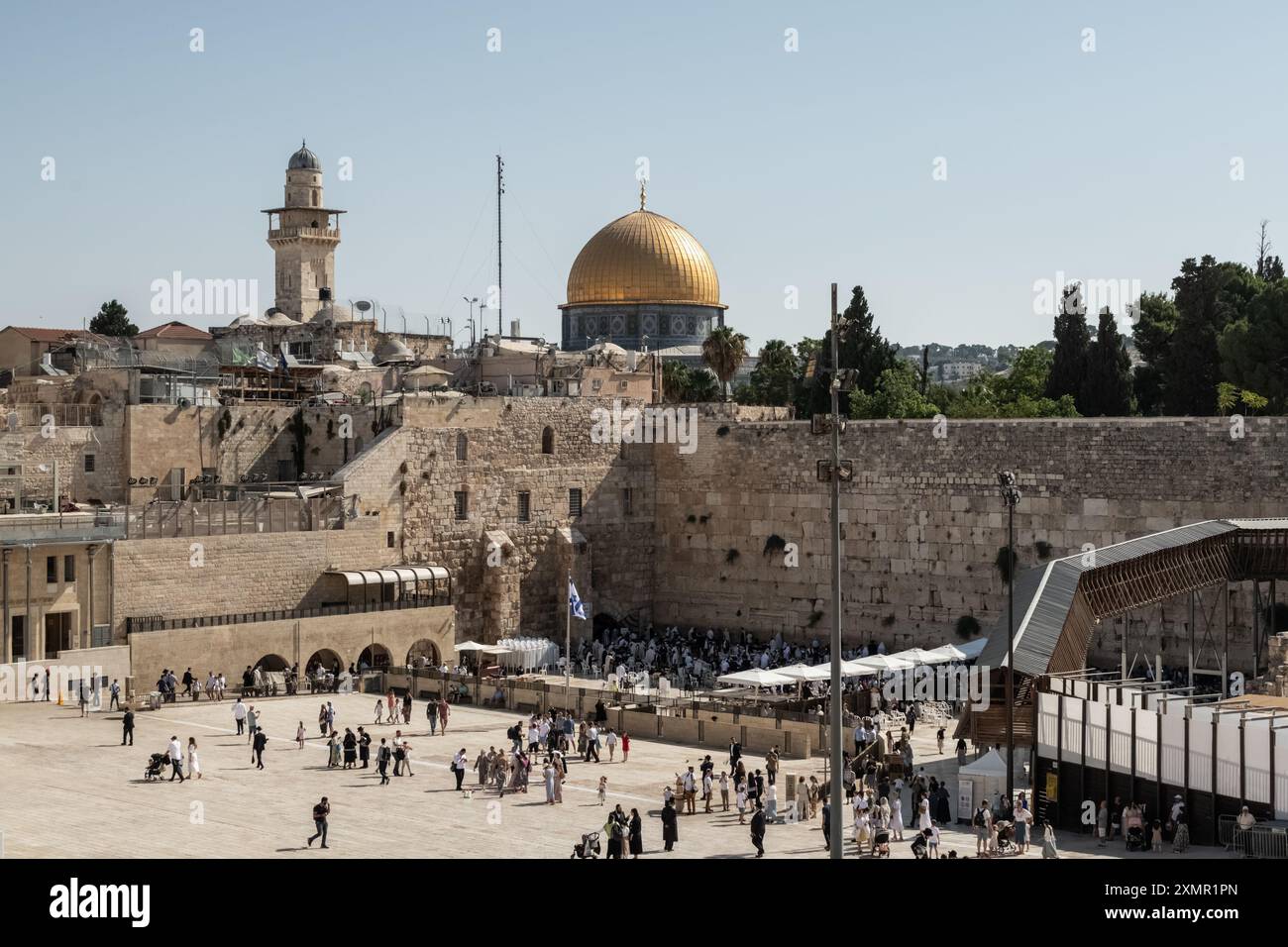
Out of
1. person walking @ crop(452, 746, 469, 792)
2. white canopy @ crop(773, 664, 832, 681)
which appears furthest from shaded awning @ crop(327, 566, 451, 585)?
person walking @ crop(452, 746, 469, 792)

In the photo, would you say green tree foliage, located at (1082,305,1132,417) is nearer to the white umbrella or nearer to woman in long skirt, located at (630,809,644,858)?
the white umbrella

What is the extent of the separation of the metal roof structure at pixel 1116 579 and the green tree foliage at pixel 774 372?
30.1 m

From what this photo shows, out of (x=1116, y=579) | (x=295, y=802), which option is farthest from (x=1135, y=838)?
(x=295, y=802)

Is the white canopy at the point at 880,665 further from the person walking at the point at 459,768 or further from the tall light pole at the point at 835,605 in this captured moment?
the tall light pole at the point at 835,605

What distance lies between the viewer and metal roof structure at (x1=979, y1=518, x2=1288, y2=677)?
77.1 feet

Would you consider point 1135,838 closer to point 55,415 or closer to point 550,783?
point 550,783

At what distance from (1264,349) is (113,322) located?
4791cm

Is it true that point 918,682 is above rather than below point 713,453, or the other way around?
below

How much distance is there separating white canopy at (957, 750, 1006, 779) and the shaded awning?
17651 millimetres

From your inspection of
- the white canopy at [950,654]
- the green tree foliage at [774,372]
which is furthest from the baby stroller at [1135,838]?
the green tree foliage at [774,372]
